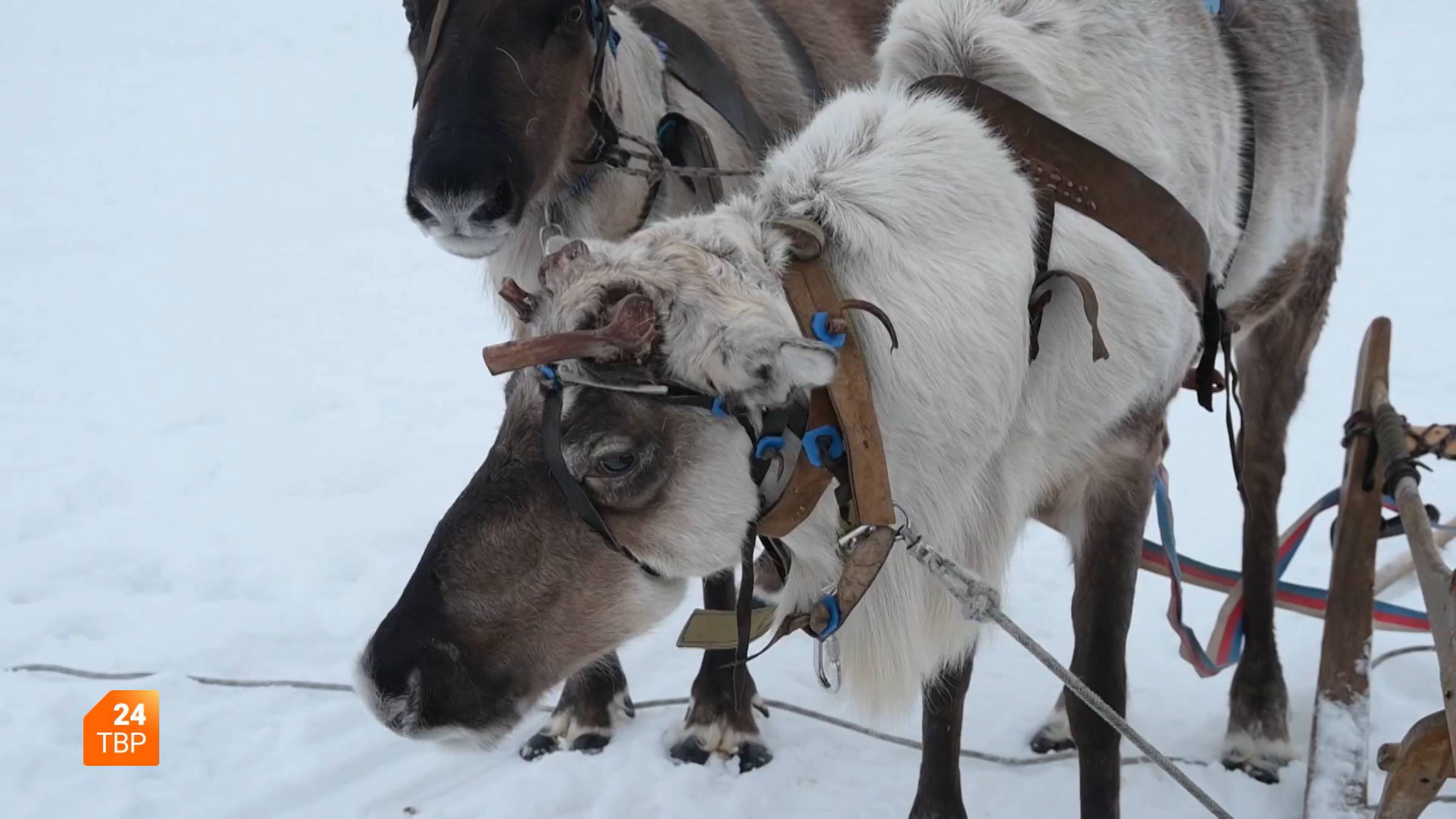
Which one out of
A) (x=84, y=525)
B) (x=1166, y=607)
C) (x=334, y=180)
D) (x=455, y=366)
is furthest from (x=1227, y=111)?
(x=334, y=180)

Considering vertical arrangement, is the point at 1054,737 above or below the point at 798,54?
below

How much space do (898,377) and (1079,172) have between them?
2.15 ft

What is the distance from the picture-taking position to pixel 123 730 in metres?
3.69

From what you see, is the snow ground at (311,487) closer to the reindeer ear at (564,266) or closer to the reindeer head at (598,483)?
the reindeer head at (598,483)

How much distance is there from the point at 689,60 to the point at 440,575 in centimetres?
212

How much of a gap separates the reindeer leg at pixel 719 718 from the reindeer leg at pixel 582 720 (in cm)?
25

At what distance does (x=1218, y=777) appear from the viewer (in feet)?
11.7

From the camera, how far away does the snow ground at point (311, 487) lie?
3.54m

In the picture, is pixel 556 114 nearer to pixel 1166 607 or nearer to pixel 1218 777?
pixel 1218 777

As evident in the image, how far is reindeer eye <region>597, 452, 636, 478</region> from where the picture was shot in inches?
74.2

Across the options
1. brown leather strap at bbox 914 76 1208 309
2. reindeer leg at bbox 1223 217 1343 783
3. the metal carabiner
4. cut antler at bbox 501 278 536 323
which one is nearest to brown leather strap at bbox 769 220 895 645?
the metal carabiner

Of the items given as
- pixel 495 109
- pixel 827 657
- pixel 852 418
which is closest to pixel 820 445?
pixel 852 418

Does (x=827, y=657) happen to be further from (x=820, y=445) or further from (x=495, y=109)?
(x=495, y=109)

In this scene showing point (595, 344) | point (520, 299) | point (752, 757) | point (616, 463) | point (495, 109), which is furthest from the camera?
point (752, 757)
